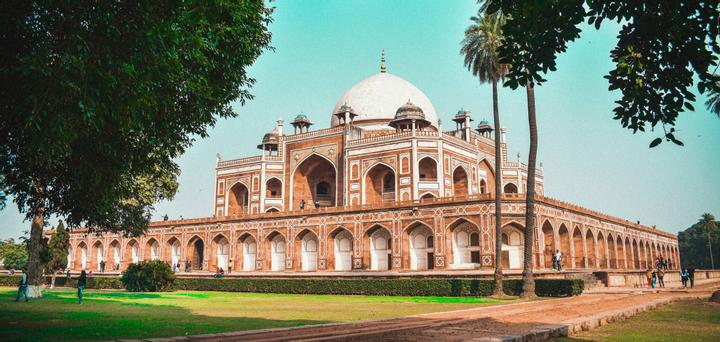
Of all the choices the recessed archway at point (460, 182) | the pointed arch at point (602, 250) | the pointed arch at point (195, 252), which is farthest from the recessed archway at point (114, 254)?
the pointed arch at point (602, 250)

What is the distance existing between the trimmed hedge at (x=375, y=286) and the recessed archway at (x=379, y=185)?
16.5m

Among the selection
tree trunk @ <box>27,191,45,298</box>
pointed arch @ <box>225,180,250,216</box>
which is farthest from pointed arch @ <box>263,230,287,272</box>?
tree trunk @ <box>27,191,45,298</box>

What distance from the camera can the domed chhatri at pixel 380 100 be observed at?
2124 inches

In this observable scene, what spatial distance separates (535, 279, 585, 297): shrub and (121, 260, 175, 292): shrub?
19003 mm

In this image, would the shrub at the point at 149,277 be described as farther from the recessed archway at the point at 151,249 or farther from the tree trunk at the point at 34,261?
the recessed archway at the point at 151,249

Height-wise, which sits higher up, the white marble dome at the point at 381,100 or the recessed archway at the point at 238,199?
the white marble dome at the point at 381,100

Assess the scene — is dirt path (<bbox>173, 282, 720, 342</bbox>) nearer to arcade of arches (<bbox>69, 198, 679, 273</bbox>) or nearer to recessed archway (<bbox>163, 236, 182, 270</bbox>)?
arcade of arches (<bbox>69, 198, 679, 273</bbox>)

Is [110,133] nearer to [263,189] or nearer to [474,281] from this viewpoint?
[474,281]

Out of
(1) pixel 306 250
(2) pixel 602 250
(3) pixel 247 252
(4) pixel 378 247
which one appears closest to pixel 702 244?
(2) pixel 602 250

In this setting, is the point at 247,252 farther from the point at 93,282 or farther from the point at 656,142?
the point at 656,142

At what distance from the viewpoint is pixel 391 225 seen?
37.2m

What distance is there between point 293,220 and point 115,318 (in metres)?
28.9

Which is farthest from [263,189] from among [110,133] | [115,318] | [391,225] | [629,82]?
[629,82]

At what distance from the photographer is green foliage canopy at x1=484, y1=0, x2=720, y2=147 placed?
595cm
